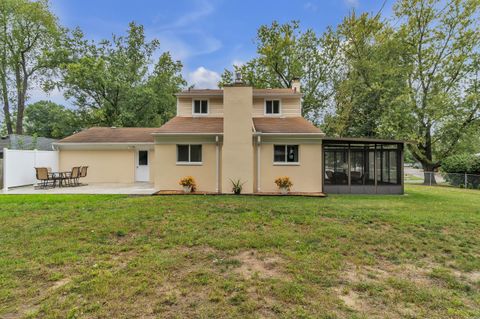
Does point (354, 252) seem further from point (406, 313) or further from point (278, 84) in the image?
point (278, 84)

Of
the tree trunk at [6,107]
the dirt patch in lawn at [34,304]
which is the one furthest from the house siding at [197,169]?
the tree trunk at [6,107]

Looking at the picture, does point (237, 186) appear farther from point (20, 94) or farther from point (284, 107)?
point (20, 94)

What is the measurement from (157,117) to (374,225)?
22011 mm

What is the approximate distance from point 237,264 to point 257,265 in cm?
33

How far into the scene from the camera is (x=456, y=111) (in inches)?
742

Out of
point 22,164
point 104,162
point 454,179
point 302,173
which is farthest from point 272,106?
point 454,179

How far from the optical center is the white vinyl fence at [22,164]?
37.7 feet

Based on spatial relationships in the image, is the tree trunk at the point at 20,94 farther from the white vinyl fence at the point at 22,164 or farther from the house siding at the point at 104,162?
the white vinyl fence at the point at 22,164

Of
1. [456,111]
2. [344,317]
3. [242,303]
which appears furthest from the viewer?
[456,111]

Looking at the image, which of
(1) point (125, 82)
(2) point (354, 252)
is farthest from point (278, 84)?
(2) point (354, 252)

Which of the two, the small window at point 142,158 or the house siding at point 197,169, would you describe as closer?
the house siding at point 197,169

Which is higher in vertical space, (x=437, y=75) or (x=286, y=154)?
(x=437, y=75)

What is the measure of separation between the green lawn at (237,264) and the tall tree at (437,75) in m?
15.0

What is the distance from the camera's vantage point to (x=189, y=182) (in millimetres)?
11117
